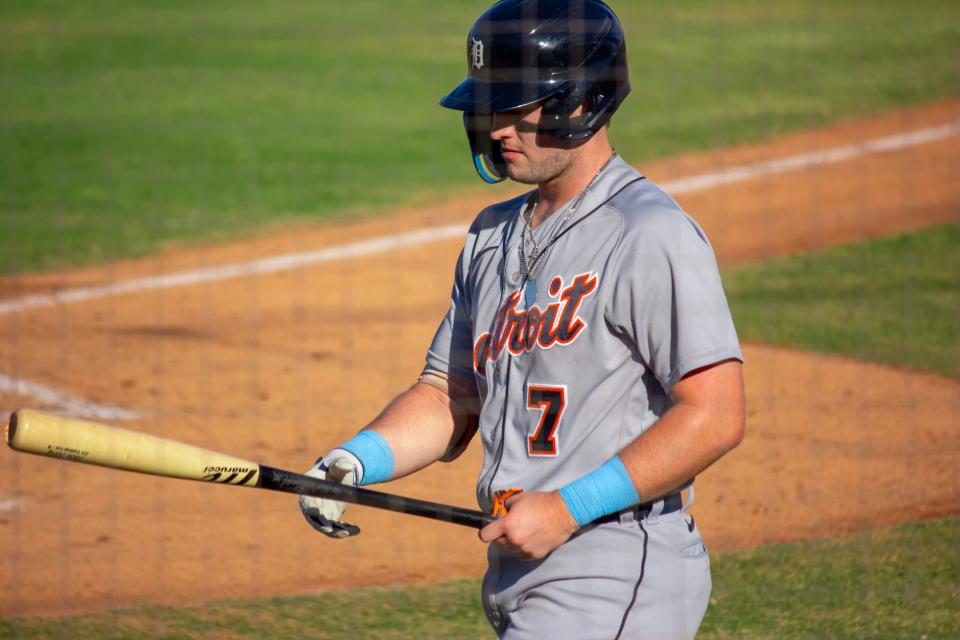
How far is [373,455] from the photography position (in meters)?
2.78

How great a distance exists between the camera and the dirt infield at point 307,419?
478 centimetres

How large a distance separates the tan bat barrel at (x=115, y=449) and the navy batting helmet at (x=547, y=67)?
2.76ft

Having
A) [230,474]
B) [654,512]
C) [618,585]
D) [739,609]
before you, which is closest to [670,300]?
[654,512]

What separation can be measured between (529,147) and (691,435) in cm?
68

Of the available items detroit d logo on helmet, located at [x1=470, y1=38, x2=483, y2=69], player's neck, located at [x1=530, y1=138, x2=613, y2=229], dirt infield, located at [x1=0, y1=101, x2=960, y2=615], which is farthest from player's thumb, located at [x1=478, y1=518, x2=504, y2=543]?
dirt infield, located at [x1=0, y1=101, x2=960, y2=615]

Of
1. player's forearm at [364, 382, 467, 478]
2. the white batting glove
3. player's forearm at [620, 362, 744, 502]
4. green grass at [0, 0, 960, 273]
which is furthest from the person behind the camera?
green grass at [0, 0, 960, 273]

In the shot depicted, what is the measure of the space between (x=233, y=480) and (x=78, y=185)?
29.7 ft

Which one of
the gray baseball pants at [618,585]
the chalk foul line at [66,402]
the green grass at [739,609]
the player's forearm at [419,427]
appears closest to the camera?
the gray baseball pants at [618,585]

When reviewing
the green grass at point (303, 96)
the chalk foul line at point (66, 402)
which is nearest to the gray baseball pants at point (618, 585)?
the chalk foul line at point (66, 402)

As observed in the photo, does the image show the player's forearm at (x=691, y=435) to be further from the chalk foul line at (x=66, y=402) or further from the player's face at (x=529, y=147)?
the chalk foul line at (x=66, y=402)

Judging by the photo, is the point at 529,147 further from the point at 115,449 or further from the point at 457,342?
the point at 115,449

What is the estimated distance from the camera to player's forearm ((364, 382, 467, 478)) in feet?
9.32

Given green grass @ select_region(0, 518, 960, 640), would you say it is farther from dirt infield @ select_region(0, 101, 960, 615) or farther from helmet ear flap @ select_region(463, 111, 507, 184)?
helmet ear flap @ select_region(463, 111, 507, 184)

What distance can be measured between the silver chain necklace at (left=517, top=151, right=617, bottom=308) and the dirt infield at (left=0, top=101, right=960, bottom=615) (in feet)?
7.26
